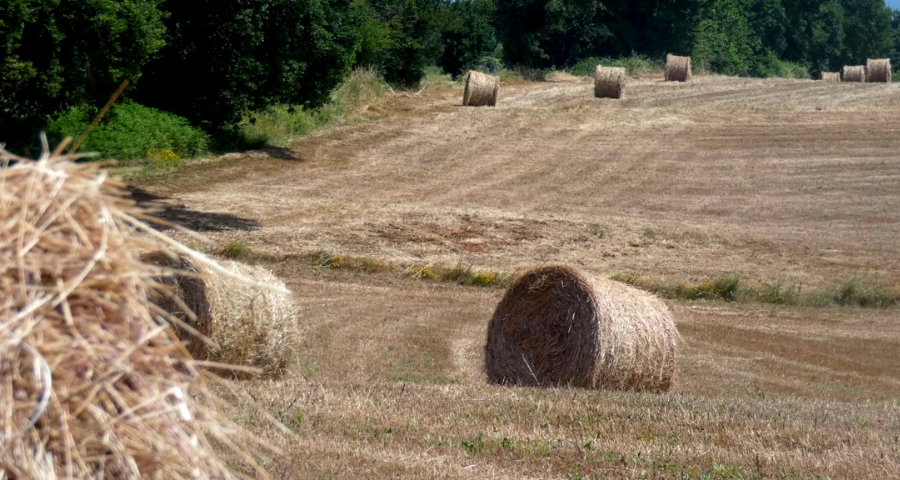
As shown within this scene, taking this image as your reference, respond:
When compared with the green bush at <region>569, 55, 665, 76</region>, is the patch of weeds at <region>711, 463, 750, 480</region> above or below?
below

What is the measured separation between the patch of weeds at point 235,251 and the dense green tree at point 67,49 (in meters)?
3.37

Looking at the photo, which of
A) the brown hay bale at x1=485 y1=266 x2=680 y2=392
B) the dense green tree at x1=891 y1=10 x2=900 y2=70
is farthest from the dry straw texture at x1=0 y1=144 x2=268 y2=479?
the dense green tree at x1=891 y1=10 x2=900 y2=70

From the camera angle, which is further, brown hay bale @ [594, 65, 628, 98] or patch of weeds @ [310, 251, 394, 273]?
brown hay bale @ [594, 65, 628, 98]

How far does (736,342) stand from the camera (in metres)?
12.8

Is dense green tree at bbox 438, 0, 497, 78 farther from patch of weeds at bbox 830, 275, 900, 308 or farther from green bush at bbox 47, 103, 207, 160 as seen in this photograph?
patch of weeds at bbox 830, 275, 900, 308

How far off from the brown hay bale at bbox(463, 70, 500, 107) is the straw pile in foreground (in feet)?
90.0

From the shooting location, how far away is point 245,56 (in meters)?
21.6

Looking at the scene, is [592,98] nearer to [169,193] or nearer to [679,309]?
[169,193]

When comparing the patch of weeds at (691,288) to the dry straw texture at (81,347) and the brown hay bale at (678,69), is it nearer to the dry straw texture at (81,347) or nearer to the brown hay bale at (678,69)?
the dry straw texture at (81,347)

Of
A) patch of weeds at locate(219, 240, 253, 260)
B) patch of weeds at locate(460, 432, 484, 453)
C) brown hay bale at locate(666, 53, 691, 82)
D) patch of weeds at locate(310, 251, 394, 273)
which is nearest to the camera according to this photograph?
patch of weeds at locate(460, 432, 484, 453)

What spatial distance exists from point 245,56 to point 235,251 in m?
6.54

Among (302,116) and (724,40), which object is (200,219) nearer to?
(302,116)

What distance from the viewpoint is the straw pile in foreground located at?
8.60 metres

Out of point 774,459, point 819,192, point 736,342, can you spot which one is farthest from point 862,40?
point 774,459
